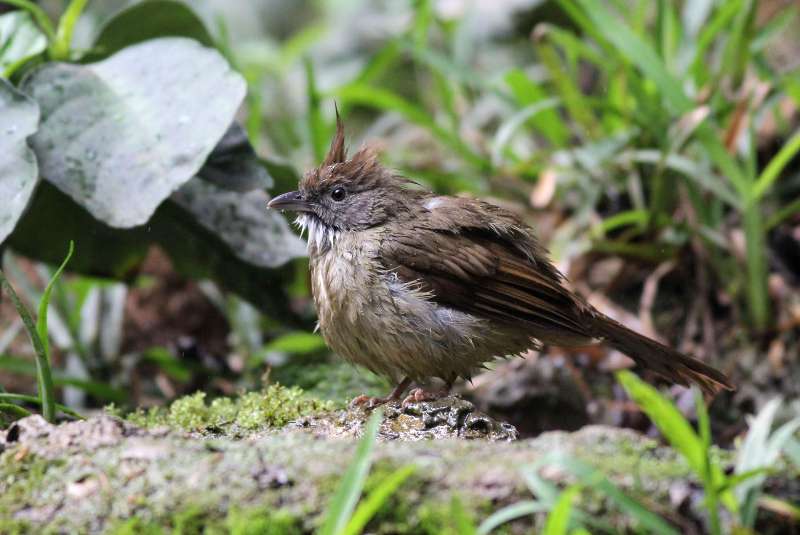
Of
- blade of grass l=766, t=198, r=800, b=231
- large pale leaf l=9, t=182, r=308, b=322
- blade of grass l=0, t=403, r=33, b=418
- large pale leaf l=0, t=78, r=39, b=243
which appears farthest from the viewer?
blade of grass l=766, t=198, r=800, b=231

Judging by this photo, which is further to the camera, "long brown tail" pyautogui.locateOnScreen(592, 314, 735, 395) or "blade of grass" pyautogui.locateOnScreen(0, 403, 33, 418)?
"long brown tail" pyautogui.locateOnScreen(592, 314, 735, 395)

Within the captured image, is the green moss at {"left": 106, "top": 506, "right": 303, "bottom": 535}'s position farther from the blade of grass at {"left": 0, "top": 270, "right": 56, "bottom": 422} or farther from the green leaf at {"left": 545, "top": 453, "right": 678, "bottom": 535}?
the blade of grass at {"left": 0, "top": 270, "right": 56, "bottom": 422}

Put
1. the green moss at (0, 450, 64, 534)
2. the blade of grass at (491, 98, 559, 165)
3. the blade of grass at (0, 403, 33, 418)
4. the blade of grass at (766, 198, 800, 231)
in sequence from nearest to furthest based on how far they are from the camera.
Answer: the green moss at (0, 450, 64, 534), the blade of grass at (0, 403, 33, 418), the blade of grass at (766, 198, 800, 231), the blade of grass at (491, 98, 559, 165)

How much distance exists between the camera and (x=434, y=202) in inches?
166

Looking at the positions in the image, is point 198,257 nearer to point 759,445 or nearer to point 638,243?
point 638,243

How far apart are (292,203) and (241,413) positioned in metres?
1.19

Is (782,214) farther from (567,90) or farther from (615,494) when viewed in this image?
(615,494)

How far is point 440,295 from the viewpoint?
151 inches

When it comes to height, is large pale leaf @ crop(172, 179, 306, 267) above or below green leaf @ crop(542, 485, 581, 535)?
below

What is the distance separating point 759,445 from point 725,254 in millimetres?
3167

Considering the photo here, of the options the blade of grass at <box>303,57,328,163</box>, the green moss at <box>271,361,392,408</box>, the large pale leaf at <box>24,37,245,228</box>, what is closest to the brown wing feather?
the green moss at <box>271,361,392,408</box>

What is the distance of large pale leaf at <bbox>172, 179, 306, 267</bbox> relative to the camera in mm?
4277

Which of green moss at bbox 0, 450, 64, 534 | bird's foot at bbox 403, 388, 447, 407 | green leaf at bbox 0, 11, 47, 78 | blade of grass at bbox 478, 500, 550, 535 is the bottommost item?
bird's foot at bbox 403, 388, 447, 407

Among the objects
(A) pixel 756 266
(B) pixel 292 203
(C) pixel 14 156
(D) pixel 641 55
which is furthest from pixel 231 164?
(A) pixel 756 266
